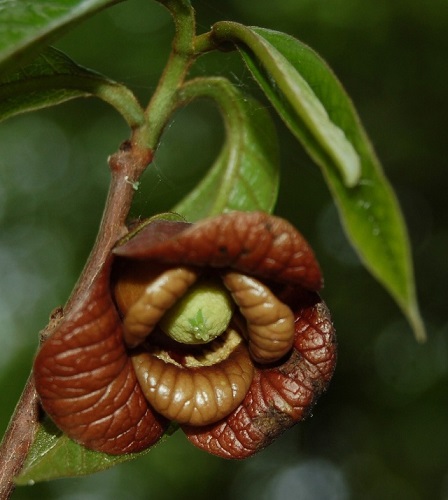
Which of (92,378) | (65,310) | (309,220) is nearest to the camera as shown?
(92,378)

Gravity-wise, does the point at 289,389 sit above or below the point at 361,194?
below

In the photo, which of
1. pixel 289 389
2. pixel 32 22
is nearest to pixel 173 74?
pixel 32 22

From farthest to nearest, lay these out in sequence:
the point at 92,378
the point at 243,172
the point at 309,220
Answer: the point at 309,220 → the point at 243,172 → the point at 92,378

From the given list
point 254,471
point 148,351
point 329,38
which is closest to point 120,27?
point 329,38

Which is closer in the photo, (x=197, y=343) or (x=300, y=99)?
(x=300, y=99)

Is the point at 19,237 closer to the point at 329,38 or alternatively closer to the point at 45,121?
the point at 45,121

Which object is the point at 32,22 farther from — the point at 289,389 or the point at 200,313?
the point at 289,389

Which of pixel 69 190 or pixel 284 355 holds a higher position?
pixel 284 355
